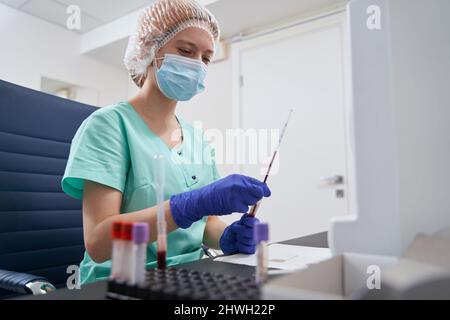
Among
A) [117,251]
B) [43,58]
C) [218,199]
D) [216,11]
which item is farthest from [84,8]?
[117,251]

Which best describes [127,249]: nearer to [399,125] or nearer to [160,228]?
[160,228]

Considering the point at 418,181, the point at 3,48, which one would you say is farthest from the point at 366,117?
the point at 3,48

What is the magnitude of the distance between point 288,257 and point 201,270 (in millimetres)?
209

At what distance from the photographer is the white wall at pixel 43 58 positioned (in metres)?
2.71

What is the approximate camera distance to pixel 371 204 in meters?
0.44

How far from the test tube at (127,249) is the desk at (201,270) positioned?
0.07m

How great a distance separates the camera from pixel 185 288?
14.0 inches

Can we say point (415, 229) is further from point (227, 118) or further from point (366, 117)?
point (227, 118)

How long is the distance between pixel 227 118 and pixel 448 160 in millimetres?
2490

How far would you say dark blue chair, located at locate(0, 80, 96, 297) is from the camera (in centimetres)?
102

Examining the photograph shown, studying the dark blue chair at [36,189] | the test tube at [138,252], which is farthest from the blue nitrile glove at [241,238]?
the dark blue chair at [36,189]

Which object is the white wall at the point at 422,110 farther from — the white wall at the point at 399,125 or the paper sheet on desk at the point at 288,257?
the paper sheet on desk at the point at 288,257

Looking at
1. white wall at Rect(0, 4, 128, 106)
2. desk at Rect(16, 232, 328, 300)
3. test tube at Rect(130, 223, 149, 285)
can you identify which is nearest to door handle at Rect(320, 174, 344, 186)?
desk at Rect(16, 232, 328, 300)

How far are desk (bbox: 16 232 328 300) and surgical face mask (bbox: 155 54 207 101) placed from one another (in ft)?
1.84
